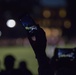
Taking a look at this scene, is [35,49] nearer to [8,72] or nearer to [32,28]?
[32,28]

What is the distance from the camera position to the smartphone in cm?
445

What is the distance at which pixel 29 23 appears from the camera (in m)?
4.50

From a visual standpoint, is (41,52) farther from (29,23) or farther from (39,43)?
(29,23)

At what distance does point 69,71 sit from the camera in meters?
4.47

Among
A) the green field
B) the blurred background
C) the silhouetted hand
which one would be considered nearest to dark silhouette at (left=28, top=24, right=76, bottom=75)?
the silhouetted hand

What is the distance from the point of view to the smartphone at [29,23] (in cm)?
445

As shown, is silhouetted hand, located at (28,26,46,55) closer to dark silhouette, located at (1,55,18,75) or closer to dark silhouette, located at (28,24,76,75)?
dark silhouette, located at (28,24,76,75)

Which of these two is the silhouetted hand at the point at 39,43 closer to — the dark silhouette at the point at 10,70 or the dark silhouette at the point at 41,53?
the dark silhouette at the point at 41,53

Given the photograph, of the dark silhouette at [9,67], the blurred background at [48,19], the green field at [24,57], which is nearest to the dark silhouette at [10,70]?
the dark silhouette at [9,67]

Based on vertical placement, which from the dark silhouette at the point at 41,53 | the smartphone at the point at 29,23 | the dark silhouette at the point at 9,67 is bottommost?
the dark silhouette at the point at 9,67

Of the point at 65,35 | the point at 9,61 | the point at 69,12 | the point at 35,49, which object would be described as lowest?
the point at 65,35

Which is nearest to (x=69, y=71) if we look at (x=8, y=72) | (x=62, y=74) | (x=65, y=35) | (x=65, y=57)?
(x=62, y=74)

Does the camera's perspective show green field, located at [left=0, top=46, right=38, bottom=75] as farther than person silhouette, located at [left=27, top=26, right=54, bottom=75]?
Yes

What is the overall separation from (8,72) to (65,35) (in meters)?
48.4
